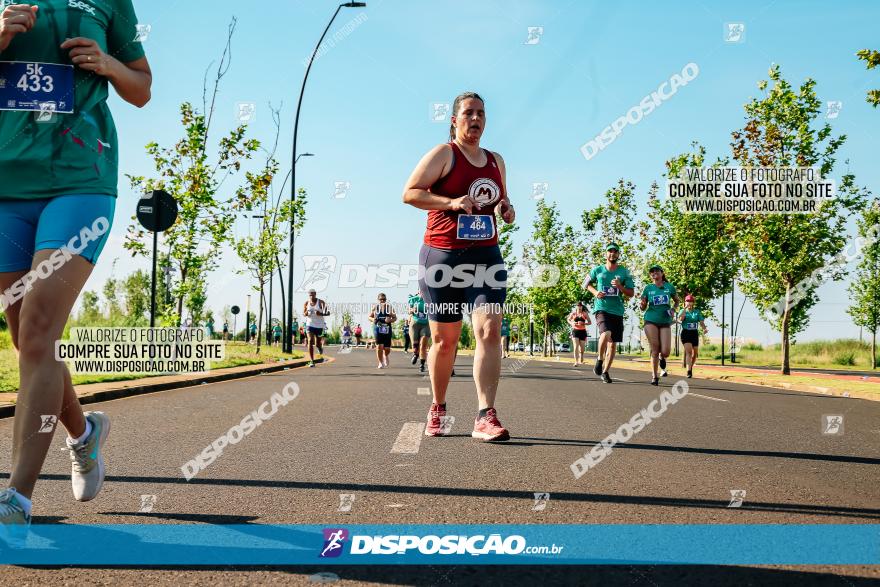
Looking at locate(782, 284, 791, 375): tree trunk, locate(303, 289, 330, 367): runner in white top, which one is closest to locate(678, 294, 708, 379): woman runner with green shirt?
locate(782, 284, 791, 375): tree trunk

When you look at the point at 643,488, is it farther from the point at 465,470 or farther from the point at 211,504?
the point at 211,504

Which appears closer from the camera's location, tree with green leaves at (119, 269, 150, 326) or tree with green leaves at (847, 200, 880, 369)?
tree with green leaves at (847, 200, 880, 369)

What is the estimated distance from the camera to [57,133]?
120 inches

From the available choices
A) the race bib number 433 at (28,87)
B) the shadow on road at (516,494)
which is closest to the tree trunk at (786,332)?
the shadow on road at (516,494)

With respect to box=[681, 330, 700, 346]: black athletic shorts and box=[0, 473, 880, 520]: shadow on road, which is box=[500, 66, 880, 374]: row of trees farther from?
box=[0, 473, 880, 520]: shadow on road

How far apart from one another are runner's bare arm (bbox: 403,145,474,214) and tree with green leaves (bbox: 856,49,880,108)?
32.0 ft

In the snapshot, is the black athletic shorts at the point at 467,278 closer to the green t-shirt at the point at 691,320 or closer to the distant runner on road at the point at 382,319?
the distant runner on road at the point at 382,319

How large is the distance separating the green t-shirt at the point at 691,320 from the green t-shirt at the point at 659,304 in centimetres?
508

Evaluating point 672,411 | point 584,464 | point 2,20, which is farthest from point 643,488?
point 672,411

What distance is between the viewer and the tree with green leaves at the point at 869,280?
109 ft

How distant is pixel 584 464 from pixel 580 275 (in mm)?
37021

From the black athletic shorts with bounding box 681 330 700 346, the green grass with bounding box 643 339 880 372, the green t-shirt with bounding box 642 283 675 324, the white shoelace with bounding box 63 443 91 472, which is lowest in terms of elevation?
the green grass with bounding box 643 339 880 372

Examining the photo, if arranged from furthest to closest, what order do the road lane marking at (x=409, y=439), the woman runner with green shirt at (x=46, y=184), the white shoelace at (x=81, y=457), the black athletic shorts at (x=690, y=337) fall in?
the black athletic shorts at (x=690, y=337) < the road lane marking at (x=409, y=439) < the white shoelace at (x=81, y=457) < the woman runner with green shirt at (x=46, y=184)

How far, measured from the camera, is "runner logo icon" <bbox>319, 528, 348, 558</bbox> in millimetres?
2859
